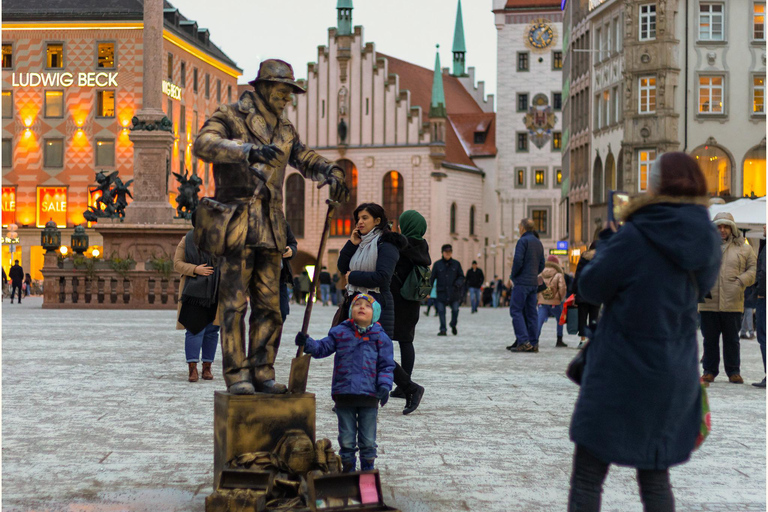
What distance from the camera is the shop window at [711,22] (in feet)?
153

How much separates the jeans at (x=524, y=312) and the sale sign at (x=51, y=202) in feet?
177

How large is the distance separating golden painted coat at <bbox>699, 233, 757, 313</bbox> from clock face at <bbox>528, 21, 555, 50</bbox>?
72503 mm

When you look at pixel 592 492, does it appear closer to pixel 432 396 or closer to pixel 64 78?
pixel 432 396

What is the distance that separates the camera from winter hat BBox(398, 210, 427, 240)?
950 cm

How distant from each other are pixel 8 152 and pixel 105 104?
19.6 feet

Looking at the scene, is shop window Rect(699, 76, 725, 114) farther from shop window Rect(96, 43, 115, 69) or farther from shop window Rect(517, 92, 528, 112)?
shop window Rect(517, 92, 528, 112)

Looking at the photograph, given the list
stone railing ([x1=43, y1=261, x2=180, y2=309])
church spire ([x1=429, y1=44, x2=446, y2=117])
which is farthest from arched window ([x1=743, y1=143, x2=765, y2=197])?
church spire ([x1=429, y1=44, x2=446, y2=117])

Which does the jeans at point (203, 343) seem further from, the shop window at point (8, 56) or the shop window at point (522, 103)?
the shop window at point (522, 103)

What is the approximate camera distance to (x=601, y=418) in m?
4.23

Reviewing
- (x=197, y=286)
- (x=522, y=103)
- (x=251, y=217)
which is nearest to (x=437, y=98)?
(x=522, y=103)

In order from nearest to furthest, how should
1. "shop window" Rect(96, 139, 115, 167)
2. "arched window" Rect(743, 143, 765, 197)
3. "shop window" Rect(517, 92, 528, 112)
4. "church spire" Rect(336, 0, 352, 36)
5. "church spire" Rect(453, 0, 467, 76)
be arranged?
"arched window" Rect(743, 143, 765, 197)
"shop window" Rect(96, 139, 115, 167)
"church spire" Rect(336, 0, 352, 36)
"shop window" Rect(517, 92, 528, 112)
"church spire" Rect(453, 0, 467, 76)

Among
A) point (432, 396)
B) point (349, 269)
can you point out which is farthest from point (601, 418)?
point (432, 396)

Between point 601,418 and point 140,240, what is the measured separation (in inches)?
1140

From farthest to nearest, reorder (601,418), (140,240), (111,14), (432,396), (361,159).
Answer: (361,159), (111,14), (140,240), (432,396), (601,418)
